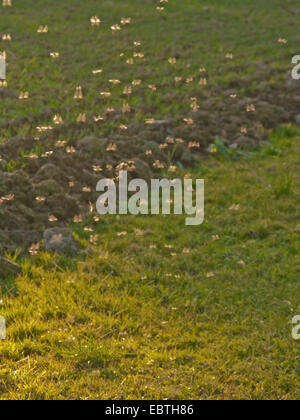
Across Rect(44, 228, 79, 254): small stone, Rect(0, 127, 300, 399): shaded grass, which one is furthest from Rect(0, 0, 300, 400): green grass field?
Rect(44, 228, 79, 254): small stone

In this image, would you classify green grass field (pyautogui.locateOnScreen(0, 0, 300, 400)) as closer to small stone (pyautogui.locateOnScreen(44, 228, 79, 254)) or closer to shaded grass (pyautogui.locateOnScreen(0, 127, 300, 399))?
shaded grass (pyautogui.locateOnScreen(0, 127, 300, 399))

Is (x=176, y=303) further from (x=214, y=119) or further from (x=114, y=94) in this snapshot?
(x=114, y=94)

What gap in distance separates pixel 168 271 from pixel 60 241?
1429 millimetres

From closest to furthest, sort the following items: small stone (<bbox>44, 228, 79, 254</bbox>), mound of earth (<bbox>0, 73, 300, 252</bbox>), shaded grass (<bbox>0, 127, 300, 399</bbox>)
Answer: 1. shaded grass (<bbox>0, 127, 300, 399</bbox>)
2. small stone (<bbox>44, 228, 79, 254</bbox>)
3. mound of earth (<bbox>0, 73, 300, 252</bbox>)

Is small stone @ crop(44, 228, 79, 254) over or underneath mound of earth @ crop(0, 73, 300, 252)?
underneath

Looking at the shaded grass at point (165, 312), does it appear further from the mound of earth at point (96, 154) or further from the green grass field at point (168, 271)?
the mound of earth at point (96, 154)

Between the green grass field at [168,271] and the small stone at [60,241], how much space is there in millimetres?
120

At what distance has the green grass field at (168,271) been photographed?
15.0 ft

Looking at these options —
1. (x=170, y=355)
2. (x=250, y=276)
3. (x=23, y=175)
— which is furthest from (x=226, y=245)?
(x=23, y=175)

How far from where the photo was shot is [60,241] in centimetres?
654

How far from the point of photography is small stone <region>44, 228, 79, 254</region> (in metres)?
6.51

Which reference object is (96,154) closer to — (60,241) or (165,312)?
(60,241)

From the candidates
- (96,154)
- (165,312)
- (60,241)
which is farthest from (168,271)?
(96,154)

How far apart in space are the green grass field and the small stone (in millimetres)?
120
